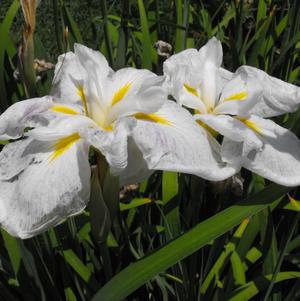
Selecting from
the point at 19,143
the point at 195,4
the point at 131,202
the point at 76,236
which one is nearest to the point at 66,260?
the point at 76,236

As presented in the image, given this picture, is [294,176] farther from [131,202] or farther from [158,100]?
[131,202]

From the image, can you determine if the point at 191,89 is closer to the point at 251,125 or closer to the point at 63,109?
the point at 251,125

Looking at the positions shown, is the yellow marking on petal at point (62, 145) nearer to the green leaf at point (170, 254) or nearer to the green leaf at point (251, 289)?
the green leaf at point (170, 254)

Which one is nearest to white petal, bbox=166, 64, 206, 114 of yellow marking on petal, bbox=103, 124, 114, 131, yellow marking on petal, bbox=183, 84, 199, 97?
yellow marking on petal, bbox=183, 84, 199, 97

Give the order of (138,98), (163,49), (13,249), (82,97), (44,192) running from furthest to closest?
(163,49)
(13,249)
(82,97)
(138,98)
(44,192)

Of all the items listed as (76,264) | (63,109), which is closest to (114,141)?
(63,109)

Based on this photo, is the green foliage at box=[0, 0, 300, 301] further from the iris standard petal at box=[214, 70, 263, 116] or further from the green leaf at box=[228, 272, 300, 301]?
the iris standard petal at box=[214, 70, 263, 116]
